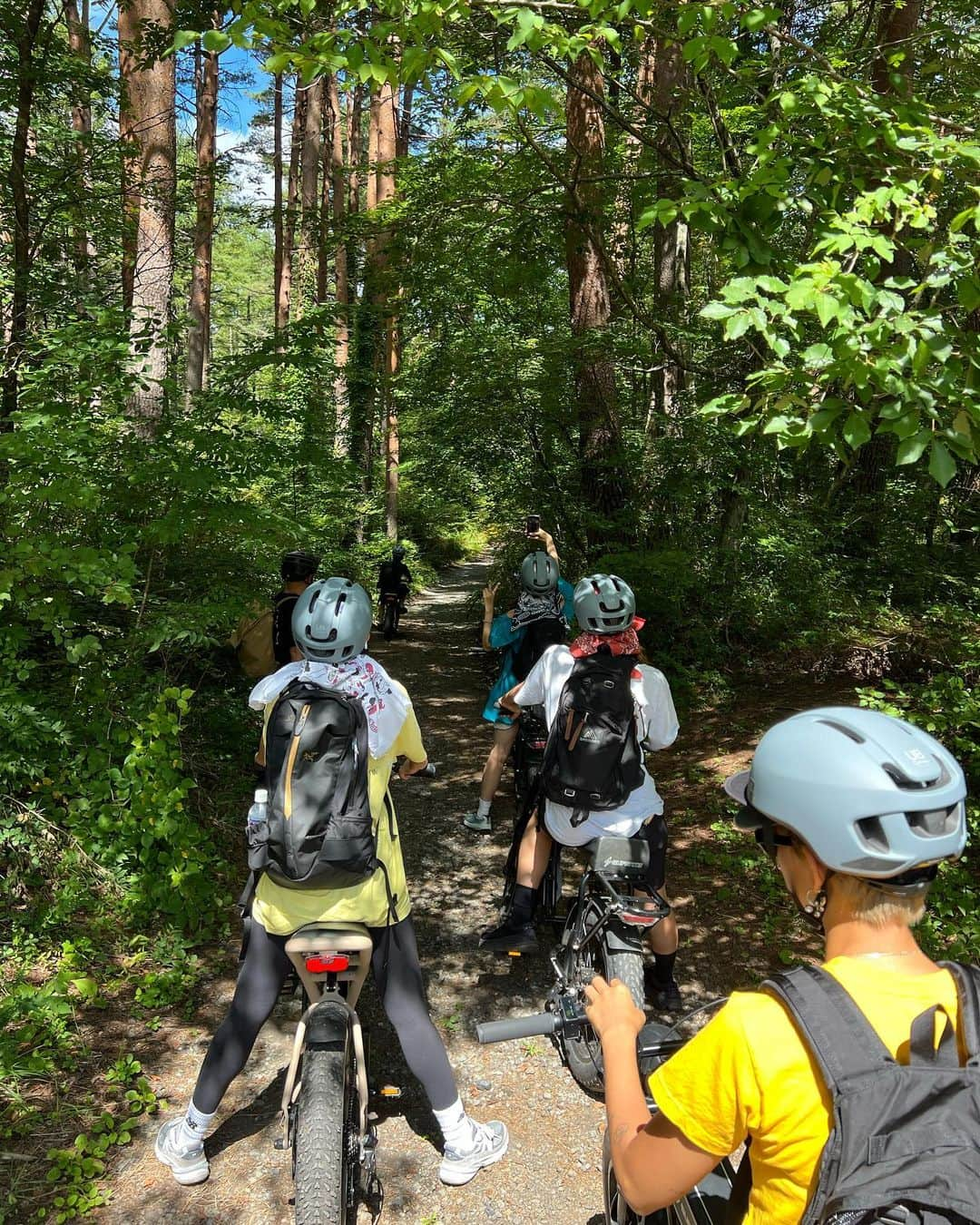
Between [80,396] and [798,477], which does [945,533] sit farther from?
[80,396]

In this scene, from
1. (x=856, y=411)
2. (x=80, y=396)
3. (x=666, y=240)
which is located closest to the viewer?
(x=856, y=411)

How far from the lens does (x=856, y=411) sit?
271 centimetres

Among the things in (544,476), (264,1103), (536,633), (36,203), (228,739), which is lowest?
(264,1103)

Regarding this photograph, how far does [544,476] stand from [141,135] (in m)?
5.29

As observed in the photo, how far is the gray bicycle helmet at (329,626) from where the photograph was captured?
2.75 metres

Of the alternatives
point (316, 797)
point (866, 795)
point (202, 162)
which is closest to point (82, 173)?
point (316, 797)

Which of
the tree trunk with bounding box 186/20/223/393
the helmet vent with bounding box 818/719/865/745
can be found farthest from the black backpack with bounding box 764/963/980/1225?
the tree trunk with bounding box 186/20/223/393

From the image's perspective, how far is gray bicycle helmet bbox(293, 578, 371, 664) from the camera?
9.04 ft

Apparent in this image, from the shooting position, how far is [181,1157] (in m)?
2.92

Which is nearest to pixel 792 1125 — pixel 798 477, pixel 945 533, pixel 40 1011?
pixel 40 1011

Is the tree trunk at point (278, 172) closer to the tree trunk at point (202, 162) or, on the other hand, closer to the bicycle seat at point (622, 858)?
the tree trunk at point (202, 162)

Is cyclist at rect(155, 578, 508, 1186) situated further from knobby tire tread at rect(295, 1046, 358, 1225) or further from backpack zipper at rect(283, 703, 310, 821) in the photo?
knobby tire tread at rect(295, 1046, 358, 1225)

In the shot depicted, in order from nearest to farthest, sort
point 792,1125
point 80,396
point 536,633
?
1. point 792,1125
2. point 80,396
3. point 536,633

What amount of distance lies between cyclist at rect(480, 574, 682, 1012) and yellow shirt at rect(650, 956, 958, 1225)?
6.91 ft
